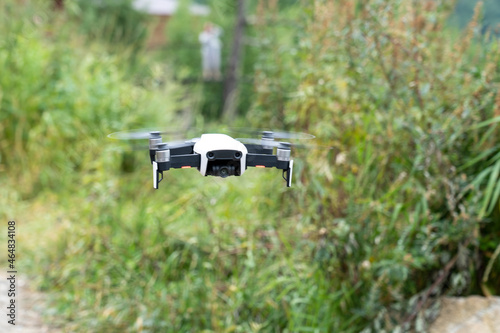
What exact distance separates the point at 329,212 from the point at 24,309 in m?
2.28

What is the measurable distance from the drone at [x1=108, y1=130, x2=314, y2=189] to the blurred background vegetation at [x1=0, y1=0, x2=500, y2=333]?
80.7 inches

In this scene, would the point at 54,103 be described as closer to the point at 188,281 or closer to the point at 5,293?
the point at 5,293

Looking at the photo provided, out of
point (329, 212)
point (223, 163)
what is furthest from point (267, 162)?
point (329, 212)

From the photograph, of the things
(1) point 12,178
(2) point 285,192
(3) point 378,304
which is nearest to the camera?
(3) point 378,304

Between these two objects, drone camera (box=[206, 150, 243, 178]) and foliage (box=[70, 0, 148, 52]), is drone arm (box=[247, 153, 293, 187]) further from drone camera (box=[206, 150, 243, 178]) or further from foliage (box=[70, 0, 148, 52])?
foliage (box=[70, 0, 148, 52])

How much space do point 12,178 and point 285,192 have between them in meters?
3.02

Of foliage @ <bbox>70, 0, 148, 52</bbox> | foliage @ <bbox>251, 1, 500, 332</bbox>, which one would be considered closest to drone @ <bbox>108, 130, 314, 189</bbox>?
foliage @ <bbox>251, 1, 500, 332</bbox>

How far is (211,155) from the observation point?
868mm

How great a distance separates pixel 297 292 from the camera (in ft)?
10.8

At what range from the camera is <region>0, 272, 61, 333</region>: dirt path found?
378 cm

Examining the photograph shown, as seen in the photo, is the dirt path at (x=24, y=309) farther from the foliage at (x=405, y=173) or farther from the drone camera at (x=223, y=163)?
the drone camera at (x=223, y=163)

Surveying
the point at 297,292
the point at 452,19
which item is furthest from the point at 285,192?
the point at 452,19

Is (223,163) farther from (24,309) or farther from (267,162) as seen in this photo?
(24,309)

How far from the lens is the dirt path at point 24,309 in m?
3.78
